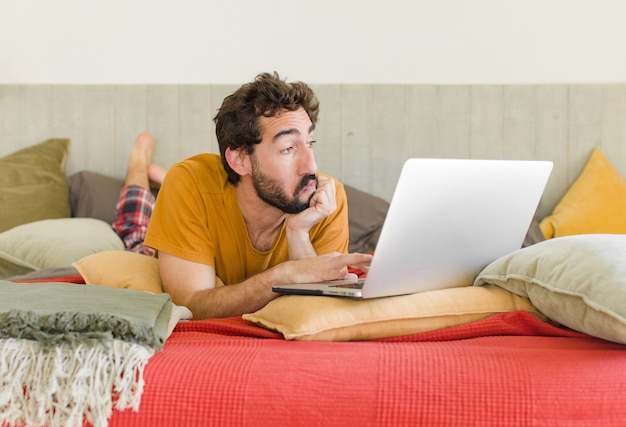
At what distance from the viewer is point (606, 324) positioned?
4.10ft

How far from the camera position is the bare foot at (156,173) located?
3164 mm

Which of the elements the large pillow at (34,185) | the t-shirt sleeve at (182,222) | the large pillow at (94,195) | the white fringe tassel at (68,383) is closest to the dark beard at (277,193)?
the t-shirt sleeve at (182,222)

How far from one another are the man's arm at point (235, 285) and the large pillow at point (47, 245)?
79 cm

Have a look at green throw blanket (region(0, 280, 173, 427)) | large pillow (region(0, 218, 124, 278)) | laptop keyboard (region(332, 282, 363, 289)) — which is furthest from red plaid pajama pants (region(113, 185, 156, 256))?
green throw blanket (region(0, 280, 173, 427))

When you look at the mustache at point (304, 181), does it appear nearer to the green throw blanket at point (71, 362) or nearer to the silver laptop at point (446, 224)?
the silver laptop at point (446, 224)

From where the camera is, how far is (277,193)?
6.32ft

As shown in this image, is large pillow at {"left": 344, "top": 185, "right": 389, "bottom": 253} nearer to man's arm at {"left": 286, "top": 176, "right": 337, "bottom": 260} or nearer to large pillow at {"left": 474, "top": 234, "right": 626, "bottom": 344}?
man's arm at {"left": 286, "top": 176, "right": 337, "bottom": 260}

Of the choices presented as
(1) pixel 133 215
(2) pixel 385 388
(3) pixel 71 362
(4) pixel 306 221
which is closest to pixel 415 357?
(2) pixel 385 388

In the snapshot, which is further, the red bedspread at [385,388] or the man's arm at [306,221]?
the man's arm at [306,221]

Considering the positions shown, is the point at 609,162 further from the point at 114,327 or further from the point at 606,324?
the point at 114,327

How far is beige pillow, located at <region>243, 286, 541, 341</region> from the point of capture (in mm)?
1399
